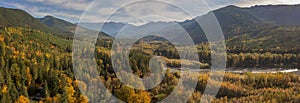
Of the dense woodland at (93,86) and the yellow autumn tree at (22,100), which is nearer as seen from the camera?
the yellow autumn tree at (22,100)

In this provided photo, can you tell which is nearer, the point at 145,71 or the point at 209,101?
the point at 209,101

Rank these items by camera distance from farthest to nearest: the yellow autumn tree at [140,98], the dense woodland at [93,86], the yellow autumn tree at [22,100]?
the yellow autumn tree at [140,98], the dense woodland at [93,86], the yellow autumn tree at [22,100]

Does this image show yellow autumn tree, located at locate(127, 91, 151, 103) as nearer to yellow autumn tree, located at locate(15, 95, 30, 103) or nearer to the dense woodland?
the dense woodland

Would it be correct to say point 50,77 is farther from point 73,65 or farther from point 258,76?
point 258,76

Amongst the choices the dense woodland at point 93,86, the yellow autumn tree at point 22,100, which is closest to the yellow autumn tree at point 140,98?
the dense woodland at point 93,86

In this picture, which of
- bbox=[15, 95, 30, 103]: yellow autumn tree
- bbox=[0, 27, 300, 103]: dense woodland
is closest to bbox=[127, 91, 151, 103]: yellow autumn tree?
bbox=[0, 27, 300, 103]: dense woodland

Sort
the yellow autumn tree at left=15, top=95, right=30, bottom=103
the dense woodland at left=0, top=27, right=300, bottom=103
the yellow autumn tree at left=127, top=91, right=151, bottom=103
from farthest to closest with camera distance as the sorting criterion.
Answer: the yellow autumn tree at left=127, top=91, right=151, bottom=103, the dense woodland at left=0, top=27, right=300, bottom=103, the yellow autumn tree at left=15, top=95, right=30, bottom=103

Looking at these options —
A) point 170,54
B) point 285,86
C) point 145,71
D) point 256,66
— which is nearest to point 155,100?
point 145,71

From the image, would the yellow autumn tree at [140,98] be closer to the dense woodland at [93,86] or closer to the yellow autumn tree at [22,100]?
the dense woodland at [93,86]

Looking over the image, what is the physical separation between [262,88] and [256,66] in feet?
161

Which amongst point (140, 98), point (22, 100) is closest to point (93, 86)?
point (140, 98)

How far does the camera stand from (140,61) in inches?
2842

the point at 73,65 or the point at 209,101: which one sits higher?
Result: the point at 73,65

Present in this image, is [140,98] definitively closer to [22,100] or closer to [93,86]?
[93,86]
